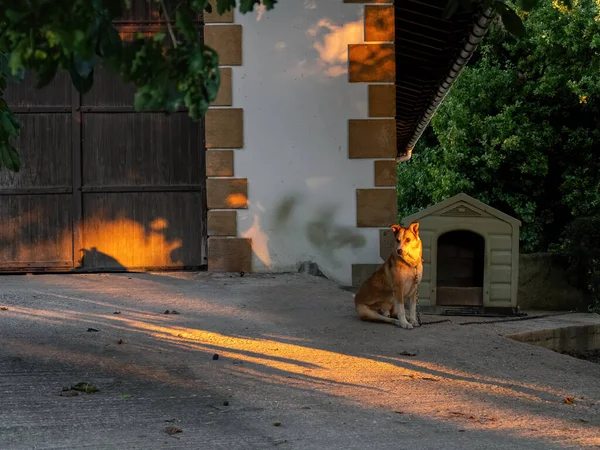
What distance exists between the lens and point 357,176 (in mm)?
9766

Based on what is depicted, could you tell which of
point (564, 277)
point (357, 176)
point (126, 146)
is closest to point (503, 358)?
point (357, 176)

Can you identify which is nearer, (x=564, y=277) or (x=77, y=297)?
(x=77, y=297)

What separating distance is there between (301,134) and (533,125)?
43.7ft

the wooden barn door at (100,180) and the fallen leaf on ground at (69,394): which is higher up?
the wooden barn door at (100,180)

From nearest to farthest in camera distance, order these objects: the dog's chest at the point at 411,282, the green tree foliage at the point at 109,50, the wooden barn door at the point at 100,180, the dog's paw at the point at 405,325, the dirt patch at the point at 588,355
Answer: the green tree foliage at the point at 109,50
the dog's paw at the point at 405,325
the dog's chest at the point at 411,282
the wooden barn door at the point at 100,180
the dirt patch at the point at 588,355

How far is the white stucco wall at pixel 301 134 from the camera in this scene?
9734 millimetres

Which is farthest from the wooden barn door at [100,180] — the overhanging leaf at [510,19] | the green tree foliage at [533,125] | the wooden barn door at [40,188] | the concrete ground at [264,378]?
the green tree foliage at [533,125]

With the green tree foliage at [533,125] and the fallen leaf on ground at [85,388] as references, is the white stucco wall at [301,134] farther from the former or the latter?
the green tree foliage at [533,125]

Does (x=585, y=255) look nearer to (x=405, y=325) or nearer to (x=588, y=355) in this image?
(x=588, y=355)

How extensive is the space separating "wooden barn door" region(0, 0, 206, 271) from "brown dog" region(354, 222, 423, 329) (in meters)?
3.01

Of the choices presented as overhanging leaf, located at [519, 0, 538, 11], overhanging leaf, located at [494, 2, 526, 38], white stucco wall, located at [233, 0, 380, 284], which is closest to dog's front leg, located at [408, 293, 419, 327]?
white stucco wall, located at [233, 0, 380, 284]

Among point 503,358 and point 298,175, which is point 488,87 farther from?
point 503,358

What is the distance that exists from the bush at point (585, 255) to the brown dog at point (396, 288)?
22.1 feet

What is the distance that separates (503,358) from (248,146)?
162 inches
